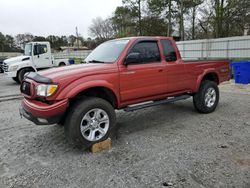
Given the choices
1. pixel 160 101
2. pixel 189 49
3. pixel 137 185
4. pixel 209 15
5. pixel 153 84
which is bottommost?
pixel 137 185

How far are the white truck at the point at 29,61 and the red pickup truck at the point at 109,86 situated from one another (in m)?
9.58

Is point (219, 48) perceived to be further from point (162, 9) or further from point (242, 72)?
point (162, 9)

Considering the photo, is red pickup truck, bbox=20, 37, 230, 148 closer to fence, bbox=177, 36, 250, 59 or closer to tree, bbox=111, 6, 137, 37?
fence, bbox=177, 36, 250, 59

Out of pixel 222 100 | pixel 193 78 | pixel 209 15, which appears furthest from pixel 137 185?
pixel 209 15

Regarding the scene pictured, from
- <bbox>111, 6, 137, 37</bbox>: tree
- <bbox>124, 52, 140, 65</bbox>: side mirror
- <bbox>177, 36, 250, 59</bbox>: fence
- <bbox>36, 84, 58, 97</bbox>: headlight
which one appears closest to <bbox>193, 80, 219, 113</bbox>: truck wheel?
<bbox>124, 52, 140, 65</bbox>: side mirror

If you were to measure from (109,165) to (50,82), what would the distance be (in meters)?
1.52

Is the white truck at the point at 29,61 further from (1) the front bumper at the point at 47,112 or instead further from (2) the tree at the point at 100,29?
(2) the tree at the point at 100,29

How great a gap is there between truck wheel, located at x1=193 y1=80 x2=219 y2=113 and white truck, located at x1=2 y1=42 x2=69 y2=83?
10670 millimetres

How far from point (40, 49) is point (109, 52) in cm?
1060

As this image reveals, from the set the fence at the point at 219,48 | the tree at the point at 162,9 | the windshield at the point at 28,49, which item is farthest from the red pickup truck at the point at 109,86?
the tree at the point at 162,9

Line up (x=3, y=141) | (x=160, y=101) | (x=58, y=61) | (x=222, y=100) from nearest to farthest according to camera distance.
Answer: (x=3, y=141)
(x=160, y=101)
(x=222, y=100)
(x=58, y=61)

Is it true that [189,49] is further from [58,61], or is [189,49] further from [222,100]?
[222,100]

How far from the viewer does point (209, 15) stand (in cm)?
2639

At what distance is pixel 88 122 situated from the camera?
3.69m
